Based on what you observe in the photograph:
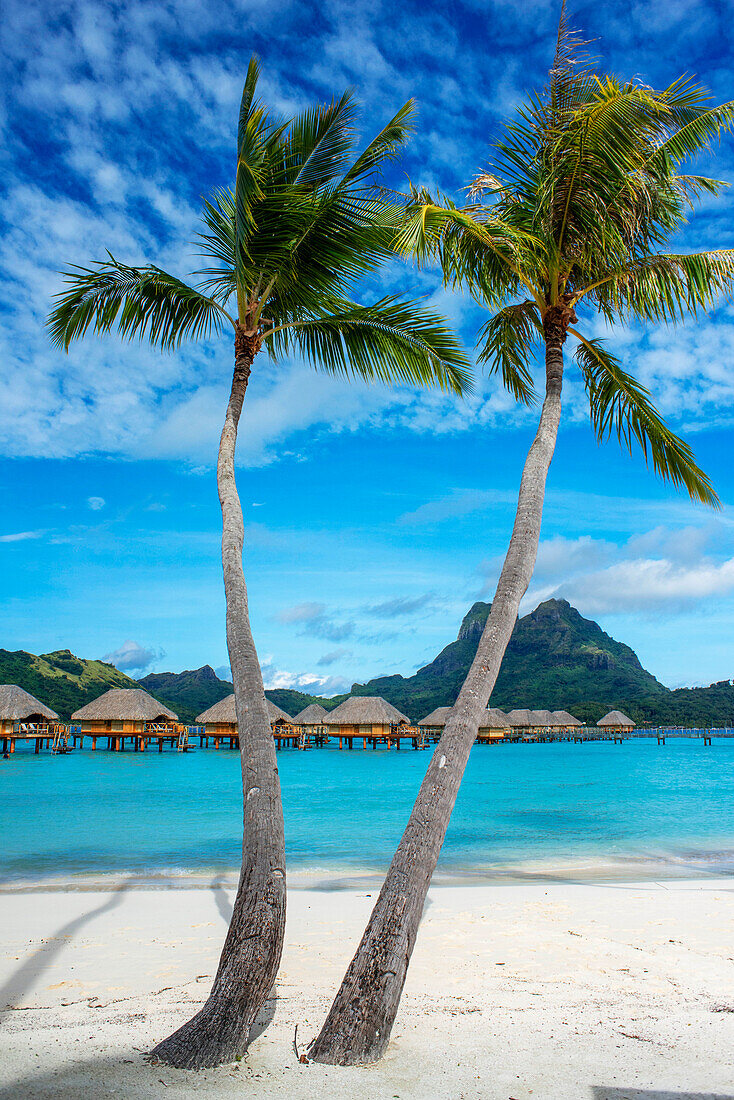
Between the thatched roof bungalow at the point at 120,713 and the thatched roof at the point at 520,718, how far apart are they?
32.3 metres

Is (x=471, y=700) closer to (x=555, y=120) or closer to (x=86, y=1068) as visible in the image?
(x=86, y=1068)

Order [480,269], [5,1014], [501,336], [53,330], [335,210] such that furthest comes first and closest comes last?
[501,336], [53,330], [480,269], [335,210], [5,1014]

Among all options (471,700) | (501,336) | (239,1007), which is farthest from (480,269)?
(239,1007)

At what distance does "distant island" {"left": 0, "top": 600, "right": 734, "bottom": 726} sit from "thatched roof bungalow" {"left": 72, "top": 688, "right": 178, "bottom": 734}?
20435 millimetres

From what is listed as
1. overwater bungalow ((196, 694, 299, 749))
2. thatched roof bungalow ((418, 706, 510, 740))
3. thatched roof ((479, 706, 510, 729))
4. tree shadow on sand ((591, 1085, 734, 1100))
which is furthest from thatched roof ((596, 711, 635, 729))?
tree shadow on sand ((591, 1085, 734, 1100))

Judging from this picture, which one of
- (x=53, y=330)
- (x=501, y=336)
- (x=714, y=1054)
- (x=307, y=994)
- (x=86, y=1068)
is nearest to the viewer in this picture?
(x=86, y=1068)

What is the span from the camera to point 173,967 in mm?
5129

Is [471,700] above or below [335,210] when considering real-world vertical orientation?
below

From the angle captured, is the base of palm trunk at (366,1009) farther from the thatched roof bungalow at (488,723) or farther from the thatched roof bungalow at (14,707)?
the thatched roof bungalow at (488,723)

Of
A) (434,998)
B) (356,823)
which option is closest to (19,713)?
(356,823)

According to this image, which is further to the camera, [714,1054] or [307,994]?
[307,994]

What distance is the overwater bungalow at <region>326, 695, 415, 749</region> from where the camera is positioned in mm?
46969

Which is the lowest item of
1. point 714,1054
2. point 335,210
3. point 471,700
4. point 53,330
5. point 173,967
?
point 173,967

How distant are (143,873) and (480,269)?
10014 mm
